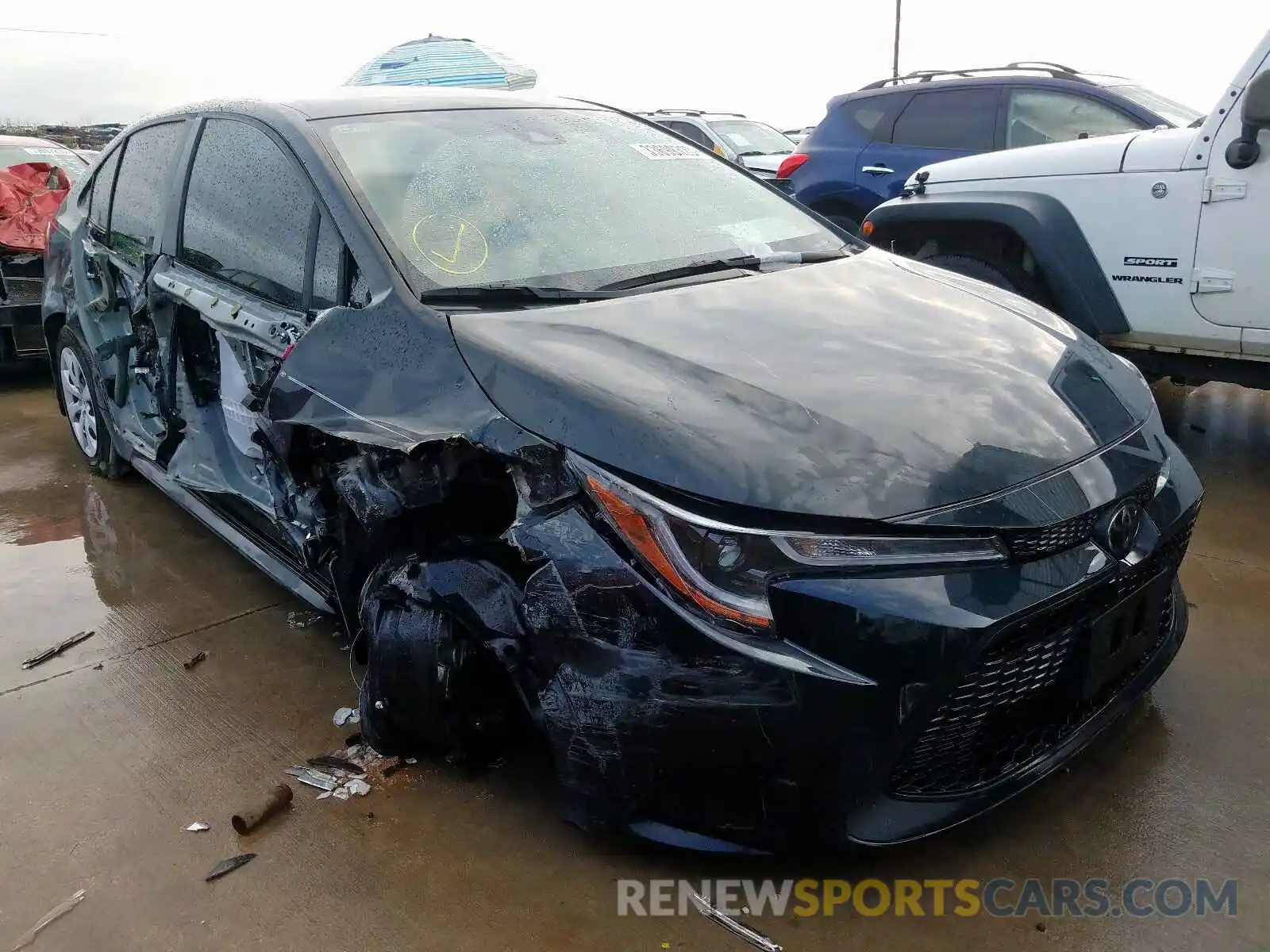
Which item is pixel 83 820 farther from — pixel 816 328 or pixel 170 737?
pixel 816 328

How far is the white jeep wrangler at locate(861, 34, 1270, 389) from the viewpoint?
4.19 metres

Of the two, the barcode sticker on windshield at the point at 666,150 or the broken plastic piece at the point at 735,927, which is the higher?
the barcode sticker on windshield at the point at 666,150

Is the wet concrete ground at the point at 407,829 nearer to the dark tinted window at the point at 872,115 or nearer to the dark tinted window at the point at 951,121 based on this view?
the dark tinted window at the point at 951,121

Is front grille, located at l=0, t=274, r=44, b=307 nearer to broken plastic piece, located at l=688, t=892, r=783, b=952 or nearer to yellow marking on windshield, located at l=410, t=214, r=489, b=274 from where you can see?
yellow marking on windshield, located at l=410, t=214, r=489, b=274

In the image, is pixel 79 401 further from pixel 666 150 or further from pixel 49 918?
pixel 49 918

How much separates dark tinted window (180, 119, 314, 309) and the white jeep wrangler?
123 inches

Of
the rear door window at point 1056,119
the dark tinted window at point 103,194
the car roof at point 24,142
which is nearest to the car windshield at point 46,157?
the car roof at point 24,142

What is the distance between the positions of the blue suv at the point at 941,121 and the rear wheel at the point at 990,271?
5.83 ft

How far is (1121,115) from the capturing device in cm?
618

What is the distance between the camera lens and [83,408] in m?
4.98

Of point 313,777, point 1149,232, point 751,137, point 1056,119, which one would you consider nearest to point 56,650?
point 313,777

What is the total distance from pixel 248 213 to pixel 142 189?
1128 millimetres

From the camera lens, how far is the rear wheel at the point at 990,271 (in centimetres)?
494

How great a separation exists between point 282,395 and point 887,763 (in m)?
1.76
